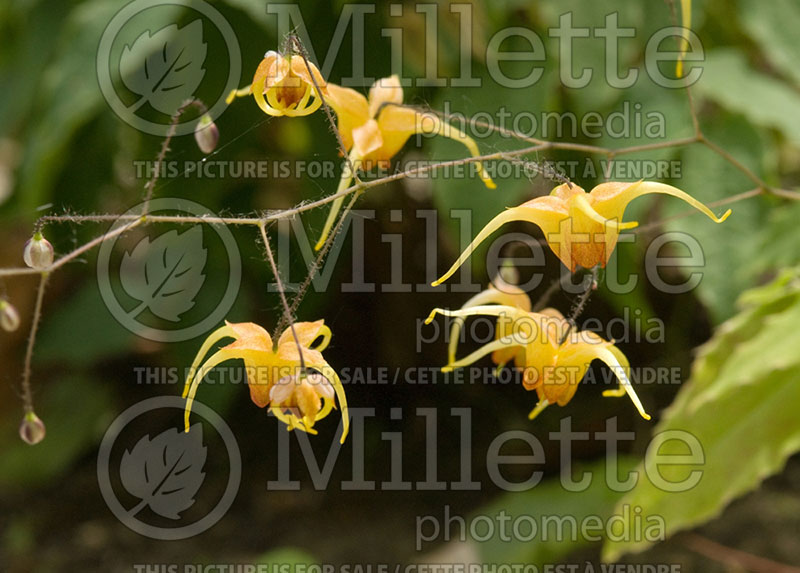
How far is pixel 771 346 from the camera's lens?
0.55m

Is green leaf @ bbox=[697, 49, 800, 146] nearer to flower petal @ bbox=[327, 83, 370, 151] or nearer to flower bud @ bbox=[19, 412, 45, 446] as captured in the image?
flower petal @ bbox=[327, 83, 370, 151]

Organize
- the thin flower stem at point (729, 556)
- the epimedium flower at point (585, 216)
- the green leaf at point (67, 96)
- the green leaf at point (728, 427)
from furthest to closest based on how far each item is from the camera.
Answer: the thin flower stem at point (729, 556) → the green leaf at point (67, 96) → the green leaf at point (728, 427) → the epimedium flower at point (585, 216)

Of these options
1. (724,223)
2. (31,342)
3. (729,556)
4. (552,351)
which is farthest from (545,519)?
(31,342)

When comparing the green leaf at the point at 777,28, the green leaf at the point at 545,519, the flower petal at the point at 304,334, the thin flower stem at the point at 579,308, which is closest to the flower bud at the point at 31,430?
the flower petal at the point at 304,334

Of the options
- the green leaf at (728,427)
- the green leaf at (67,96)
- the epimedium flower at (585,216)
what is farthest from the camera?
the green leaf at (67,96)

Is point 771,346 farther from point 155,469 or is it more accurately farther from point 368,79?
point 155,469

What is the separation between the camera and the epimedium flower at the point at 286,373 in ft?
1.26

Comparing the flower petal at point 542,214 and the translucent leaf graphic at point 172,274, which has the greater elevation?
the flower petal at point 542,214

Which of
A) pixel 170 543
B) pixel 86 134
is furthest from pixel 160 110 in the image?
pixel 170 543

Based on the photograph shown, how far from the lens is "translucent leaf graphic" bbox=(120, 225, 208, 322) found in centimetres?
85

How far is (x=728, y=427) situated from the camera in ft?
2.07

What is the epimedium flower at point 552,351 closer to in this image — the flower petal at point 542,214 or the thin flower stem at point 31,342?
the flower petal at point 542,214

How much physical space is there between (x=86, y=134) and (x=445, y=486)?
0.63 meters

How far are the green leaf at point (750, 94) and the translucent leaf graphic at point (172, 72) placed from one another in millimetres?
491
